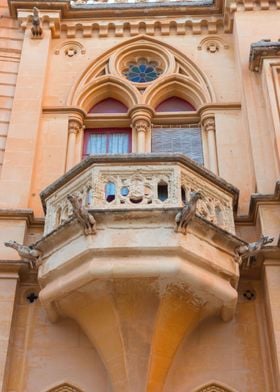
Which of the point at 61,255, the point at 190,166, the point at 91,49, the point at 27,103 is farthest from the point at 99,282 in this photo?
the point at 91,49

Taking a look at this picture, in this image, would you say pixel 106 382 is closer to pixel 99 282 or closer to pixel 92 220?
pixel 99 282

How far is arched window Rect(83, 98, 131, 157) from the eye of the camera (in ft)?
37.2

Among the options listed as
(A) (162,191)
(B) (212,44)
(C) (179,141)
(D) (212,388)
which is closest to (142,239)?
(A) (162,191)

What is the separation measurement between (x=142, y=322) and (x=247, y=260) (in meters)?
1.94

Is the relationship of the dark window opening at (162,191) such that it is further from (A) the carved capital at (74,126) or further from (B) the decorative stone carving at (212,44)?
Result: (B) the decorative stone carving at (212,44)

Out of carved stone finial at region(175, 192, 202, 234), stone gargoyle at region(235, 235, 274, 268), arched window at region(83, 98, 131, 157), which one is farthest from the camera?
arched window at region(83, 98, 131, 157)

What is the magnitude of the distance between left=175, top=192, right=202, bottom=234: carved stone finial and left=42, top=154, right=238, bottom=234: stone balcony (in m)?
0.21

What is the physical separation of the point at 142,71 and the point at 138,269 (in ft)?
20.0

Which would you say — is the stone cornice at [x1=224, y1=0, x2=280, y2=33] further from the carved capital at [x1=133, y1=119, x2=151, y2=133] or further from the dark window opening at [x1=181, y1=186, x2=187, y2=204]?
the dark window opening at [x1=181, y1=186, x2=187, y2=204]

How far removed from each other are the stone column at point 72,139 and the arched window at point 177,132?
58.1 inches

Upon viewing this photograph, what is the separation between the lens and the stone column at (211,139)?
1057 centimetres

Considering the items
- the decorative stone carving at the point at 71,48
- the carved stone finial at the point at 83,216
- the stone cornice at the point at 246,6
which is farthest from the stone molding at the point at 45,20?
the carved stone finial at the point at 83,216

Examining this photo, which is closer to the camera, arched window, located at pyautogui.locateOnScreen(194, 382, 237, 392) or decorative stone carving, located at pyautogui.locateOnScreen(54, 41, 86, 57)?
arched window, located at pyautogui.locateOnScreen(194, 382, 237, 392)

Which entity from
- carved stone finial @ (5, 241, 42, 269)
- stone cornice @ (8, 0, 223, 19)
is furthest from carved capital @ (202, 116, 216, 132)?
carved stone finial @ (5, 241, 42, 269)
